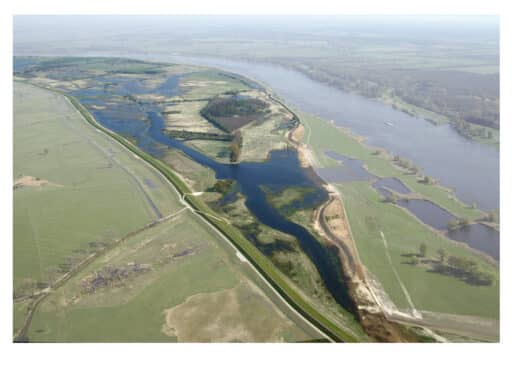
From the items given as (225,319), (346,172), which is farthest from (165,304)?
(346,172)

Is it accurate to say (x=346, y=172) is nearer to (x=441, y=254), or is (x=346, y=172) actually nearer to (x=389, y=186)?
(x=389, y=186)

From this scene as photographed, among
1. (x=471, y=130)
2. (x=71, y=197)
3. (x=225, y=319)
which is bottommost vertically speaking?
(x=225, y=319)

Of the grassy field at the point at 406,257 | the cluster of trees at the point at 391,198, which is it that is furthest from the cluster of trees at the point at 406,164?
the grassy field at the point at 406,257

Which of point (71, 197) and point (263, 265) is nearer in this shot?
point (263, 265)

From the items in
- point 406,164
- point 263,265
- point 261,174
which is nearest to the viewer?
point 263,265

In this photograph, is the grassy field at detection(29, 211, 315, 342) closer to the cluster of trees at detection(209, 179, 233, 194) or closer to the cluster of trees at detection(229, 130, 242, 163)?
the cluster of trees at detection(209, 179, 233, 194)

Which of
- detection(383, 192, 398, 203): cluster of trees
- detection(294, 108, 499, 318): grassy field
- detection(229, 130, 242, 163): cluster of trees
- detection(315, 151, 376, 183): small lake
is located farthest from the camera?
detection(229, 130, 242, 163): cluster of trees

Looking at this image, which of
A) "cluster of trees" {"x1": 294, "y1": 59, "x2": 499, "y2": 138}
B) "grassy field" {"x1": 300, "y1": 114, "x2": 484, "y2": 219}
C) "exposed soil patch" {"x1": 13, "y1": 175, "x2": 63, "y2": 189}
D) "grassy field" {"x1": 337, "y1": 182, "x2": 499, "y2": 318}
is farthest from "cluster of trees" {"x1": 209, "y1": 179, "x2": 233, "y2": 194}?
"cluster of trees" {"x1": 294, "y1": 59, "x2": 499, "y2": 138}

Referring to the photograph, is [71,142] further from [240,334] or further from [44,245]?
[240,334]

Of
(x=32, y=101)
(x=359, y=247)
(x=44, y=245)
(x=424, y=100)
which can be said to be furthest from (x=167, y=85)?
(x=359, y=247)
